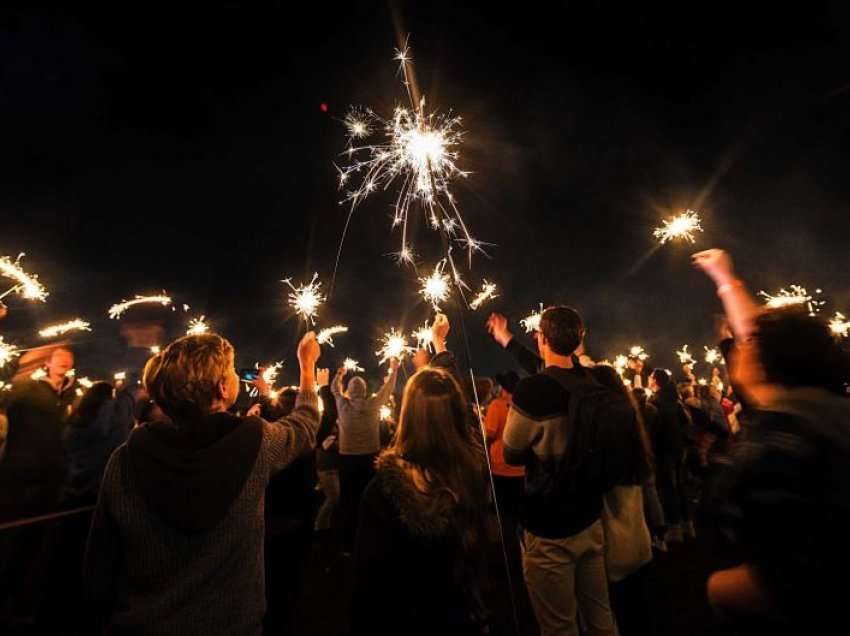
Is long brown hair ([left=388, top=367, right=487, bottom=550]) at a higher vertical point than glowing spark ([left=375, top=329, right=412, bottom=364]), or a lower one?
lower

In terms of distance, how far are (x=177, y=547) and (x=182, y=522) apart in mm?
145

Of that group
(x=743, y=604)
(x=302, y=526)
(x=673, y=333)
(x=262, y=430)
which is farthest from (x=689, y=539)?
(x=673, y=333)

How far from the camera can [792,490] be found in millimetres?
1328

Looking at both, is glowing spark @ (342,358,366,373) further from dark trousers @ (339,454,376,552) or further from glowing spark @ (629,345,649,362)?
glowing spark @ (629,345,649,362)

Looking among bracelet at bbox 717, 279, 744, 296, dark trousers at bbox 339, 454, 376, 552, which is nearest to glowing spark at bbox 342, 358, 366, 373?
dark trousers at bbox 339, 454, 376, 552

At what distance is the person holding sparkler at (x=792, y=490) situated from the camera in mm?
1253

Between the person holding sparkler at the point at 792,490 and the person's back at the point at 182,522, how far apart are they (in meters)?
1.93

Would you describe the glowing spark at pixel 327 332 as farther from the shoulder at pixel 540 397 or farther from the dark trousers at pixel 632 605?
the dark trousers at pixel 632 605

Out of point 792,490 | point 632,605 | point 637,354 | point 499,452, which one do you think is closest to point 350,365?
point 499,452

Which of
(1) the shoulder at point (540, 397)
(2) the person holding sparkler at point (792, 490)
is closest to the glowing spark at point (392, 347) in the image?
(1) the shoulder at point (540, 397)

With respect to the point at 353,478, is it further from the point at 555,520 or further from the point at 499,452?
the point at 555,520

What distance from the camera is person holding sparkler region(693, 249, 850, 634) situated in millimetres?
1253

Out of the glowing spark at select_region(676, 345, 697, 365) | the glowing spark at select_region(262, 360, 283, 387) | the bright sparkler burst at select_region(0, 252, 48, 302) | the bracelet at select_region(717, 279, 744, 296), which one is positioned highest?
the glowing spark at select_region(676, 345, 697, 365)

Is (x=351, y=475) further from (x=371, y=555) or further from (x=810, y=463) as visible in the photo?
(x=810, y=463)
